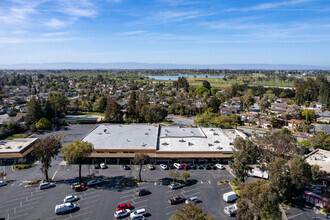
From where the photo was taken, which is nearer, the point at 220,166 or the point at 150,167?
the point at 150,167

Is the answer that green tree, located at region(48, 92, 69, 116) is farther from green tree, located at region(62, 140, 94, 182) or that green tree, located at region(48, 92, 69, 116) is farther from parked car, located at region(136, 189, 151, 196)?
parked car, located at region(136, 189, 151, 196)

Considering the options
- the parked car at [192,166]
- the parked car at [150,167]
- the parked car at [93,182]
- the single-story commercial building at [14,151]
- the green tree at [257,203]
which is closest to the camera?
the green tree at [257,203]

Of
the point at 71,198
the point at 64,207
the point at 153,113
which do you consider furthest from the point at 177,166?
the point at 153,113

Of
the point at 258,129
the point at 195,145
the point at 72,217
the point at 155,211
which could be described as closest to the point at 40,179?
the point at 72,217

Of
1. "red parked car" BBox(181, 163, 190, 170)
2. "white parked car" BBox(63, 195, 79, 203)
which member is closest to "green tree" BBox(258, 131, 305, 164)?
"red parked car" BBox(181, 163, 190, 170)

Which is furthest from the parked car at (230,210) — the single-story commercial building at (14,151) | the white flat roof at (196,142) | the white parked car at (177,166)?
the single-story commercial building at (14,151)

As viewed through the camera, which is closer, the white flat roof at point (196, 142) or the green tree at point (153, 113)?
the white flat roof at point (196, 142)

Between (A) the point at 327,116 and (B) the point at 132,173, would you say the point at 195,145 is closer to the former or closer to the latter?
(B) the point at 132,173

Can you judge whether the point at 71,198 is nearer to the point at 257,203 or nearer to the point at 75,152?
the point at 75,152

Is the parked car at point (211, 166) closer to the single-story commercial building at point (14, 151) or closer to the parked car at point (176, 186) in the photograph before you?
the parked car at point (176, 186)
